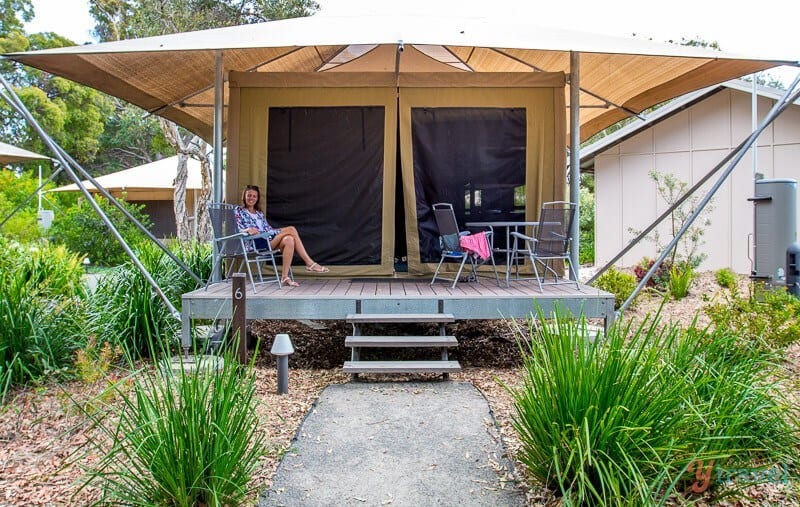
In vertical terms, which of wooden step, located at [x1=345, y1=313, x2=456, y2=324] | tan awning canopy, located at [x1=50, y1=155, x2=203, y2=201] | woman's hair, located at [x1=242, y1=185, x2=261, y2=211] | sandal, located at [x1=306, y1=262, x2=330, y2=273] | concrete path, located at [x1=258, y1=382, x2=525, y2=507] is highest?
tan awning canopy, located at [x1=50, y1=155, x2=203, y2=201]

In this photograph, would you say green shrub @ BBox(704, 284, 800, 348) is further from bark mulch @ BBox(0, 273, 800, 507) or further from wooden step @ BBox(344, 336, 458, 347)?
wooden step @ BBox(344, 336, 458, 347)

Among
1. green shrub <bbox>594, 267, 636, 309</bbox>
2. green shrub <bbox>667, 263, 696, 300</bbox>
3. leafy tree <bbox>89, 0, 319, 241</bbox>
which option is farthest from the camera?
leafy tree <bbox>89, 0, 319, 241</bbox>

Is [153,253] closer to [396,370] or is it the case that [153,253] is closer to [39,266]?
[39,266]

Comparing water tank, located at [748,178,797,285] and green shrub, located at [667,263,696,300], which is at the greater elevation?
water tank, located at [748,178,797,285]

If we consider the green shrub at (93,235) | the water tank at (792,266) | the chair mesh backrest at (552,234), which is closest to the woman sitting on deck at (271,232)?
the chair mesh backrest at (552,234)

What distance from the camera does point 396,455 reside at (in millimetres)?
2803

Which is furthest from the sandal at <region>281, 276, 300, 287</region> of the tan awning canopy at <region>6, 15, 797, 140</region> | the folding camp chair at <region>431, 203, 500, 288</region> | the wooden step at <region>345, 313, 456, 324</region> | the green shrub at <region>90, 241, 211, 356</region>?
the tan awning canopy at <region>6, 15, 797, 140</region>

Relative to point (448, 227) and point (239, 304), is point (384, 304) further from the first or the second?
point (239, 304)

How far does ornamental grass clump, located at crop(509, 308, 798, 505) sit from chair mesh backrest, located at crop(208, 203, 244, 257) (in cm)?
311

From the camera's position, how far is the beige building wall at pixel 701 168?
35.1 ft

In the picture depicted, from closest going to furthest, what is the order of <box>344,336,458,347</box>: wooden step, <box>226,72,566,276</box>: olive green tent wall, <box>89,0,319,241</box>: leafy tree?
<box>344,336,458,347</box>: wooden step, <box>226,72,566,276</box>: olive green tent wall, <box>89,0,319,241</box>: leafy tree

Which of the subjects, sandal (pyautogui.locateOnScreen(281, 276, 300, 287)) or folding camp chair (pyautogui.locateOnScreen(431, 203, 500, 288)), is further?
sandal (pyautogui.locateOnScreen(281, 276, 300, 287))

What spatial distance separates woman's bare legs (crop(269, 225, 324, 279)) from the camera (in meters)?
5.41

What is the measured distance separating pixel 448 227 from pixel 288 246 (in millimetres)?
1439
